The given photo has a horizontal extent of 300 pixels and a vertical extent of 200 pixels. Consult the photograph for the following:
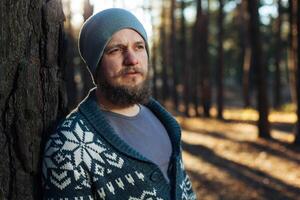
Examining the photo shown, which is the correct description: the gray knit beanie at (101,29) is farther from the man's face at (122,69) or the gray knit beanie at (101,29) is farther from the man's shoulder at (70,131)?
the man's shoulder at (70,131)

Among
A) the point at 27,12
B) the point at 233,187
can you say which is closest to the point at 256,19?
the point at 233,187

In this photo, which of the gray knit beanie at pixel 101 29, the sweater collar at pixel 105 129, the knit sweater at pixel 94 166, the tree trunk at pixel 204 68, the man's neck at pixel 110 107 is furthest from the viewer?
the tree trunk at pixel 204 68

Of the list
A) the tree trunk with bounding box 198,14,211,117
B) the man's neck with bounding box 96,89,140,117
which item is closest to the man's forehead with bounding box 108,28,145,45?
the man's neck with bounding box 96,89,140,117

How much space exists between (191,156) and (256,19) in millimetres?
4309

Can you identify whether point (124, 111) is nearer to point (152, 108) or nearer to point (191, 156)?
point (152, 108)

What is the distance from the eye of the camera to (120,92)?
8.13 feet

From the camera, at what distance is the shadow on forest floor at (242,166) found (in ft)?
28.0

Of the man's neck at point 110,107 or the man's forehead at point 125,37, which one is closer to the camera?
the man's forehead at point 125,37

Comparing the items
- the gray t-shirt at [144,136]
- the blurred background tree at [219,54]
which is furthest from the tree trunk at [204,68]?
the gray t-shirt at [144,136]

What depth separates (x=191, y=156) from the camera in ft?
40.4

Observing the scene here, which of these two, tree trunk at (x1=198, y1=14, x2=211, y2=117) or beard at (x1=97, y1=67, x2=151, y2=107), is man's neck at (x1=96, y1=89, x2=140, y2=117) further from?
tree trunk at (x1=198, y1=14, x2=211, y2=117)

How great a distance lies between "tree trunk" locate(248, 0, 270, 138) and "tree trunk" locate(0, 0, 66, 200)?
36.4 feet

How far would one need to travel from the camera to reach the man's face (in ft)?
8.07

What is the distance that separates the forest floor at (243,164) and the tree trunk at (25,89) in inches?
258
